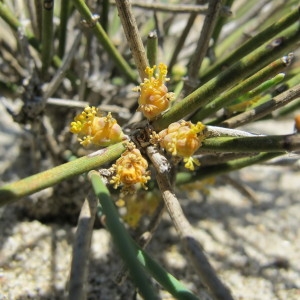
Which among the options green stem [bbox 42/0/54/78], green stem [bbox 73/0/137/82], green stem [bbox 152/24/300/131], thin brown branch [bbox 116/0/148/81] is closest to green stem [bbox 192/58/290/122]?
green stem [bbox 152/24/300/131]

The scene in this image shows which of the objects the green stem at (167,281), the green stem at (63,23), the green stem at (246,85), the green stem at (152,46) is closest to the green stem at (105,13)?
the green stem at (63,23)

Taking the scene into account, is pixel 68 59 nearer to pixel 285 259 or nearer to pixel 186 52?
pixel 186 52

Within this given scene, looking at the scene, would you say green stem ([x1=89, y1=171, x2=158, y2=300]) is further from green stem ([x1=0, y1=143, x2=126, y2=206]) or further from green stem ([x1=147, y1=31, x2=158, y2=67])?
green stem ([x1=147, y1=31, x2=158, y2=67])

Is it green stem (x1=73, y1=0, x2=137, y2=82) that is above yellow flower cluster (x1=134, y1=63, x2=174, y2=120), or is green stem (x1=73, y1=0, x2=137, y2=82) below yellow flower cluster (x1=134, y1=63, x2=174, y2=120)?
above

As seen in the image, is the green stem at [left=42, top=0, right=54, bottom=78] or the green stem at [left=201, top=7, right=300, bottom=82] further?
the green stem at [left=42, top=0, right=54, bottom=78]

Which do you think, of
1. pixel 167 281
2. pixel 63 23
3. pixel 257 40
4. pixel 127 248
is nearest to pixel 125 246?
pixel 127 248

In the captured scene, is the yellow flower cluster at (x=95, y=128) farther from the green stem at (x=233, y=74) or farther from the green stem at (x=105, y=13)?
the green stem at (x=105, y=13)

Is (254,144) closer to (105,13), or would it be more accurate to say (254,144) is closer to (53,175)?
(53,175)
